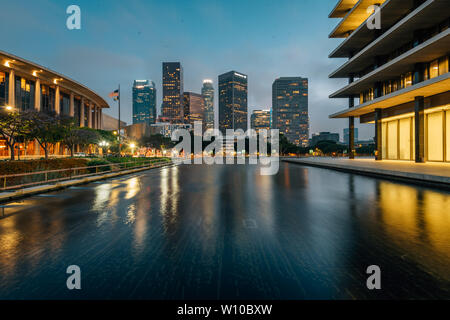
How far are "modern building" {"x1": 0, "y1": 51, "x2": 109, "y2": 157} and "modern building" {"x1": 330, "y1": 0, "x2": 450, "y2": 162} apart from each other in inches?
1855

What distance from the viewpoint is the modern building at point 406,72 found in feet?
80.2

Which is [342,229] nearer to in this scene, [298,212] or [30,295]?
[298,212]

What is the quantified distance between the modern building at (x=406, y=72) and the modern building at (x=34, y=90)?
47.1 metres

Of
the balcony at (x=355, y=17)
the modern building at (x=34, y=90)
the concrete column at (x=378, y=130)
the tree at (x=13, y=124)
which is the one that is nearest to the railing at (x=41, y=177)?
the tree at (x=13, y=124)

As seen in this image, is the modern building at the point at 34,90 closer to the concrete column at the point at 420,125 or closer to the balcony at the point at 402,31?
the balcony at the point at 402,31

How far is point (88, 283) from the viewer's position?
3.36 meters

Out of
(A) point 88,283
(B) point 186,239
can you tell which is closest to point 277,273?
(B) point 186,239

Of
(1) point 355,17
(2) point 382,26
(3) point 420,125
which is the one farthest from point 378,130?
(1) point 355,17

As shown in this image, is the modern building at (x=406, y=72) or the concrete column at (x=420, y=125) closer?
the modern building at (x=406, y=72)

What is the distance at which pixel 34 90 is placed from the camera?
196 feet

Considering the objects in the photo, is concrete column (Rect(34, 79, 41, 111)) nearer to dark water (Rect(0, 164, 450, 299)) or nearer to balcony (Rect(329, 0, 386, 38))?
dark water (Rect(0, 164, 450, 299))

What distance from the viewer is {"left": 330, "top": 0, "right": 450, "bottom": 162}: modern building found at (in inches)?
962

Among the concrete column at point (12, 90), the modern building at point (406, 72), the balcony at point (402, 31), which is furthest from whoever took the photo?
the concrete column at point (12, 90)
